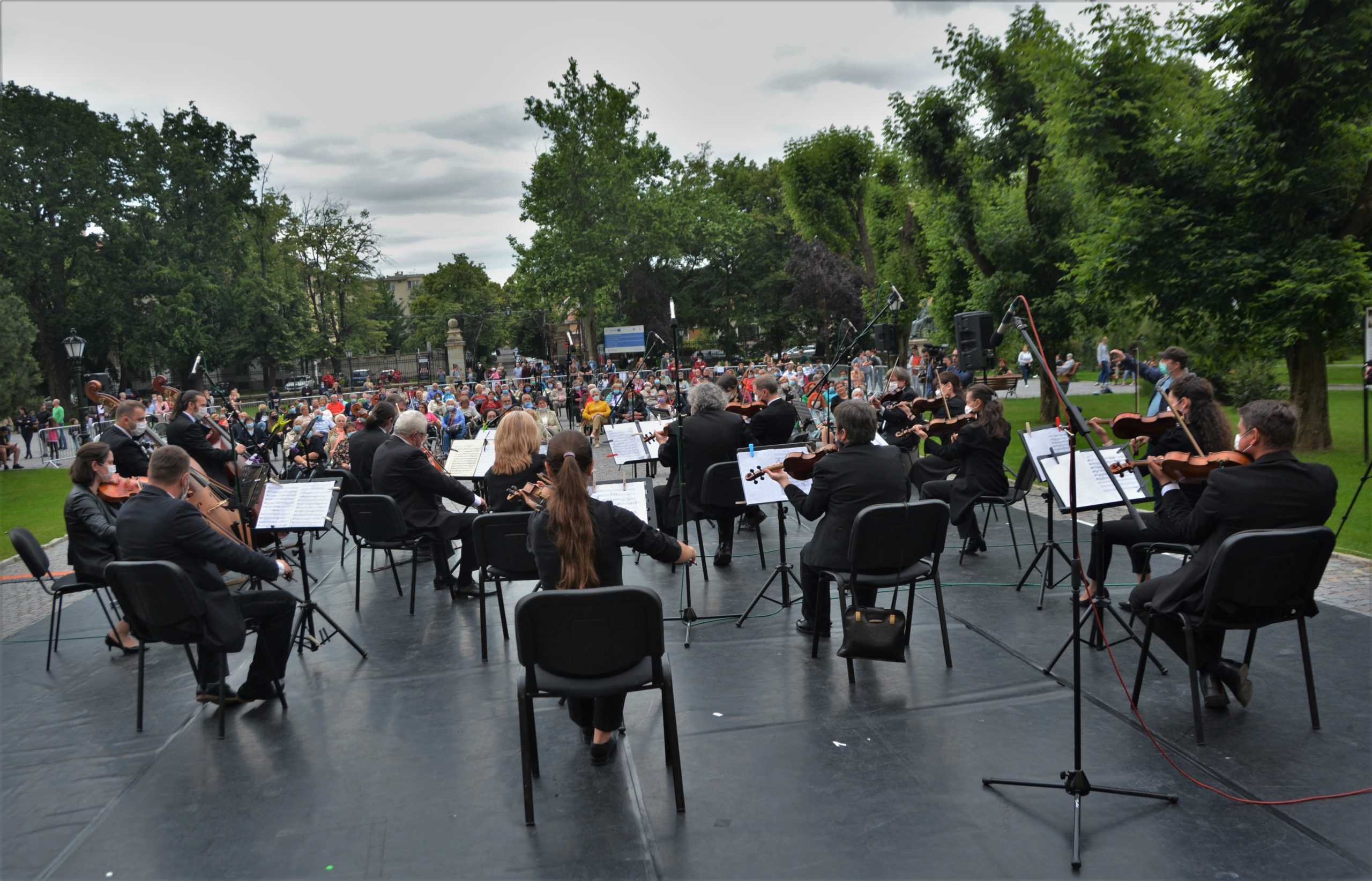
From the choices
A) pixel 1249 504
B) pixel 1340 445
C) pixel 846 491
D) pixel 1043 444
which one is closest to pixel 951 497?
pixel 1043 444

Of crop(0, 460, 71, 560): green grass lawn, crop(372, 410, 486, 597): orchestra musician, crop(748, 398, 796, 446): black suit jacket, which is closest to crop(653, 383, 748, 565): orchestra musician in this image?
crop(748, 398, 796, 446): black suit jacket

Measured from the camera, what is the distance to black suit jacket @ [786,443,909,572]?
15.5 ft

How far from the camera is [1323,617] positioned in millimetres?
5277

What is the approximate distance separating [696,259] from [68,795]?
47.6m

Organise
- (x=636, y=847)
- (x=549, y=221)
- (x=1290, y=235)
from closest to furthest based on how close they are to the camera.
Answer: (x=636, y=847), (x=1290, y=235), (x=549, y=221)

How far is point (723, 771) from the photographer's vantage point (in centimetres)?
375

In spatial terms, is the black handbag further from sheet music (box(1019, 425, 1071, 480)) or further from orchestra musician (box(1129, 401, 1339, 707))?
sheet music (box(1019, 425, 1071, 480))

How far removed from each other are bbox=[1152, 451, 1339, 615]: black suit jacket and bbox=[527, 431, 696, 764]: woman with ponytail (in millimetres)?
2298

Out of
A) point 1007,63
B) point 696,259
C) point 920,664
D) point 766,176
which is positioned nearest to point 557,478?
point 920,664

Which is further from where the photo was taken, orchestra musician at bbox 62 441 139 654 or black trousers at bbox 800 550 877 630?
orchestra musician at bbox 62 441 139 654

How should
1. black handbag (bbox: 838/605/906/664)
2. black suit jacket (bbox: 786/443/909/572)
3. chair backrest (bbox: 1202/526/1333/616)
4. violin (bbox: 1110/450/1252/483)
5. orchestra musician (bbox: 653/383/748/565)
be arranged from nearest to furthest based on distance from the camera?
chair backrest (bbox: 1202/526/1333/616) < black handbag (bbox: 838/605/906/664) < violin (bbox: 1110/450/1252/483) < black suit jacket (bbox: 786/443/909/572) < orchestra musician (bbox: 653/383/748/565)

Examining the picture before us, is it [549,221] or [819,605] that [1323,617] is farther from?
[549,221]

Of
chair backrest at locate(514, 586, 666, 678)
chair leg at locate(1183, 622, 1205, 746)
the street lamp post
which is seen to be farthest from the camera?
the street lamp post

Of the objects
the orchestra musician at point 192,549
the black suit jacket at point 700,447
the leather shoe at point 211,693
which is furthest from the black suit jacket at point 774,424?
the leather shoe at point 211,693
